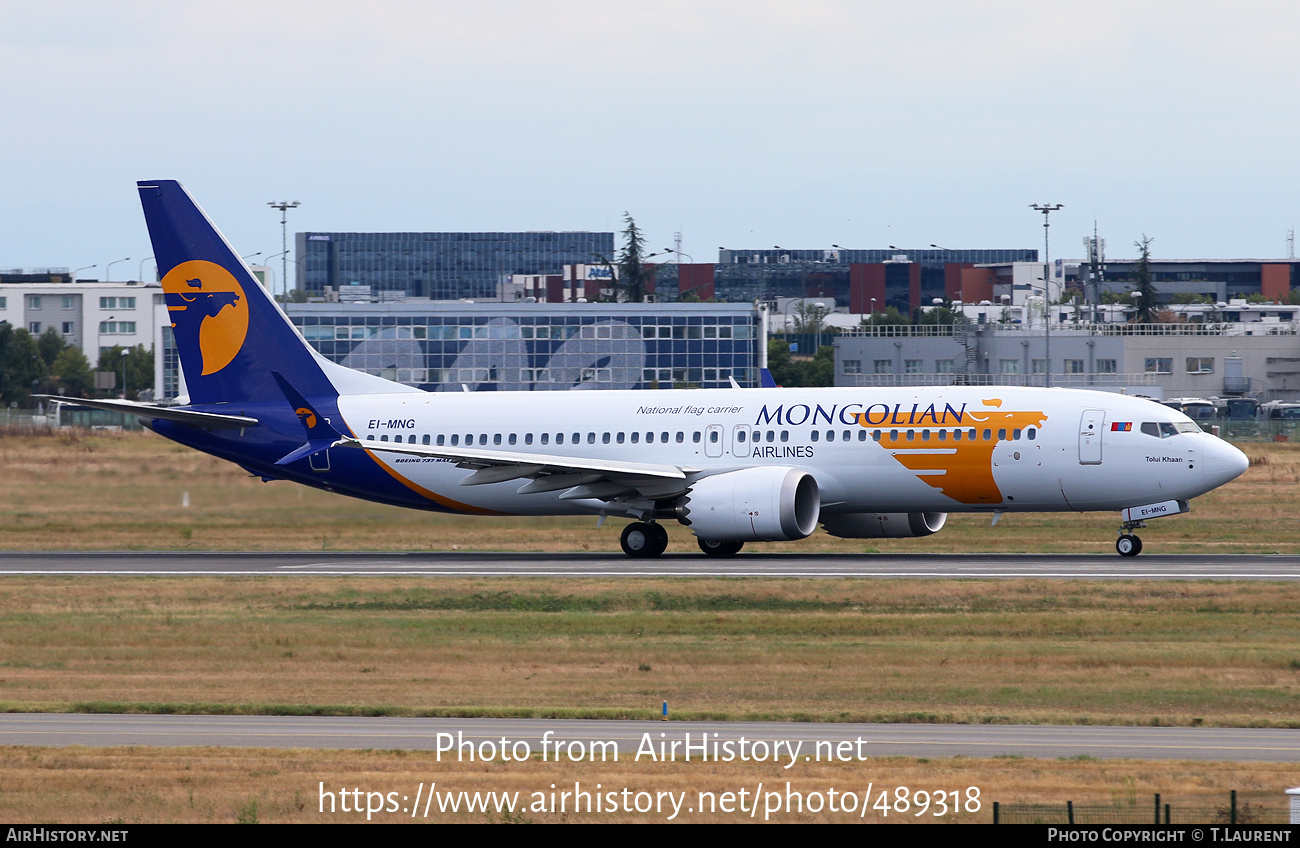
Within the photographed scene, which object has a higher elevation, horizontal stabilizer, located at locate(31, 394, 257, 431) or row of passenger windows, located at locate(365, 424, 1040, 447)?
horizontal stabilizer, located at locate(31, 394, 257, 431)

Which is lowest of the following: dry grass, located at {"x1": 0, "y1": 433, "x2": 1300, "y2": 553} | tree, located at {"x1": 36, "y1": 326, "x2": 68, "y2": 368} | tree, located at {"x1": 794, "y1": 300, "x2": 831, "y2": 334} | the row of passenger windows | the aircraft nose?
dry grass, located at {"x1": 0, "y1": 433, "x2": 1300, "y2": 553}

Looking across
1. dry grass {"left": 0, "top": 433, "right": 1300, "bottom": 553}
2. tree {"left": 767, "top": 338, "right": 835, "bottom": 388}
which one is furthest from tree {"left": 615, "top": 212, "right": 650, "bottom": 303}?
dry grass {"left": 0, "top": 433, "right": 1300, "bottom": 553}

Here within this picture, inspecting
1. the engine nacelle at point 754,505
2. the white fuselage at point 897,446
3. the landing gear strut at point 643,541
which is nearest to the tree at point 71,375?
the white fuselage at point 897,446

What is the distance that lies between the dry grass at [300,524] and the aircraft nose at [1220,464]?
12.3ft

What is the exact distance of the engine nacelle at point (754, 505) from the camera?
3762 cm

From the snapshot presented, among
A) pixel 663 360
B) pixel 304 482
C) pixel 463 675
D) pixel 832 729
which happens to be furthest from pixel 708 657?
pixel 663 360

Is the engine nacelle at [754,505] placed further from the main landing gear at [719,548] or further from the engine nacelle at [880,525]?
the engine nacelle at [880,525]

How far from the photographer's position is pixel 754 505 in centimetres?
3772

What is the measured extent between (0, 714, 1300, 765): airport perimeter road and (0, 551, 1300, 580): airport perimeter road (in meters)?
15.2

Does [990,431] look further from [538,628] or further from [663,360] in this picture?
[663,360]

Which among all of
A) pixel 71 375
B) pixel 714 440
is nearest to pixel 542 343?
pixel 71 375

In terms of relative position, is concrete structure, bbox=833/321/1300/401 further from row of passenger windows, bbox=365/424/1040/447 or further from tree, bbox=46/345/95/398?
row of passenger windows, bbox=365/424/1040/447

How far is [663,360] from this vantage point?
121562mm

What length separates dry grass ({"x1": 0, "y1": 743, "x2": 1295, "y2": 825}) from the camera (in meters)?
14.7
